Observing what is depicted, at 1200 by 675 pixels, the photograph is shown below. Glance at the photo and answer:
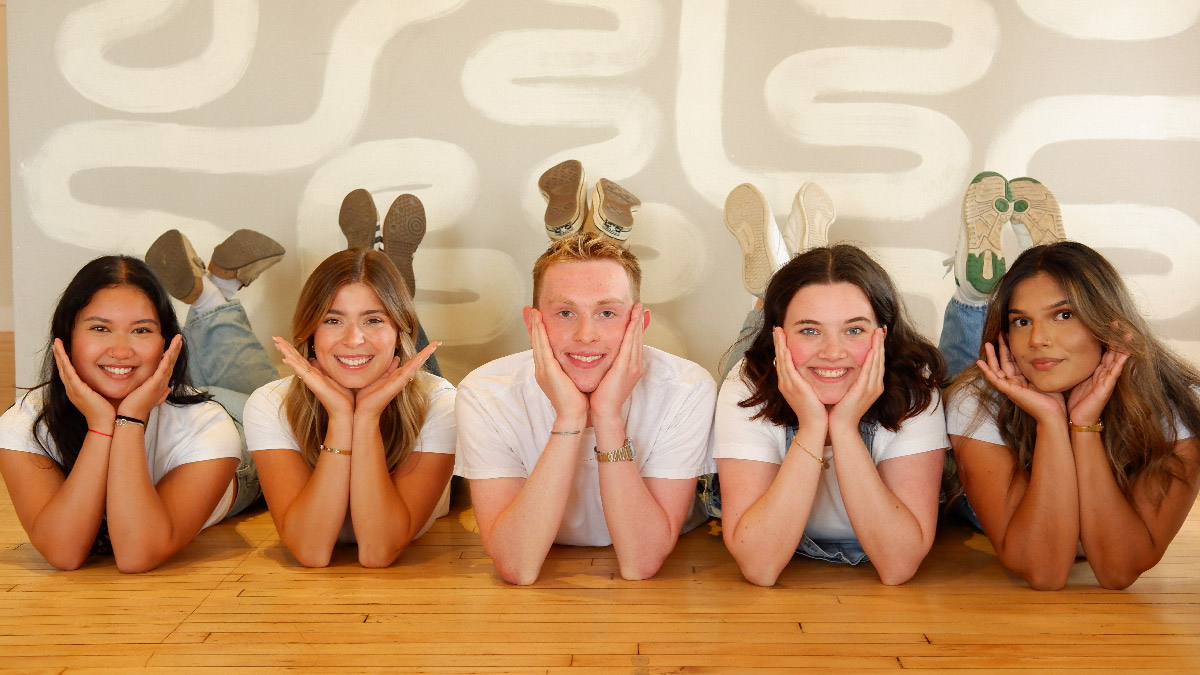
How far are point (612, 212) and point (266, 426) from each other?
1485mm

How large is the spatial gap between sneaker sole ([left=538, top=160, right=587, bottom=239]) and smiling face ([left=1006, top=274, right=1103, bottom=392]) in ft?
5.32

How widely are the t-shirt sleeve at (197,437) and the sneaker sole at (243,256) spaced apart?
114 centimetres

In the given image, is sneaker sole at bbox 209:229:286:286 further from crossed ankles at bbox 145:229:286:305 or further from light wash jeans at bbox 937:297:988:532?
light wash jeans at bbox 937:297:988:532

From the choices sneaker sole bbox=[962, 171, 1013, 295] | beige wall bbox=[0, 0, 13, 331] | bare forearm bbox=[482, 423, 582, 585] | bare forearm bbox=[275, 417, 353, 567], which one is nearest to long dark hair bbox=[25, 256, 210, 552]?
bare forearm bbox=[275, 417, 353, 567]

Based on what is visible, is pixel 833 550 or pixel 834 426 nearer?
pixel 834 426

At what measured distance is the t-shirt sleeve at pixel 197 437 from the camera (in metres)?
2.50

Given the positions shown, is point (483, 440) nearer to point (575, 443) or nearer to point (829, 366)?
point (575, 443)

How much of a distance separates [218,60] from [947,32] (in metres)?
3.02

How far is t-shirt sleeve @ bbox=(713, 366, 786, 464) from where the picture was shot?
2.29 meters

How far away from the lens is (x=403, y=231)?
3598 mm

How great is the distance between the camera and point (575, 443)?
221 cm

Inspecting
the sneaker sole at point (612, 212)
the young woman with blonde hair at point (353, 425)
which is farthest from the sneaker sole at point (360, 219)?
the young woman with blonde hair at point (353, 425)

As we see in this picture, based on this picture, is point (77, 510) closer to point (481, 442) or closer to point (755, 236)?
point (481, 442)

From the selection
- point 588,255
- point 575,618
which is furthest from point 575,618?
point 588,255
